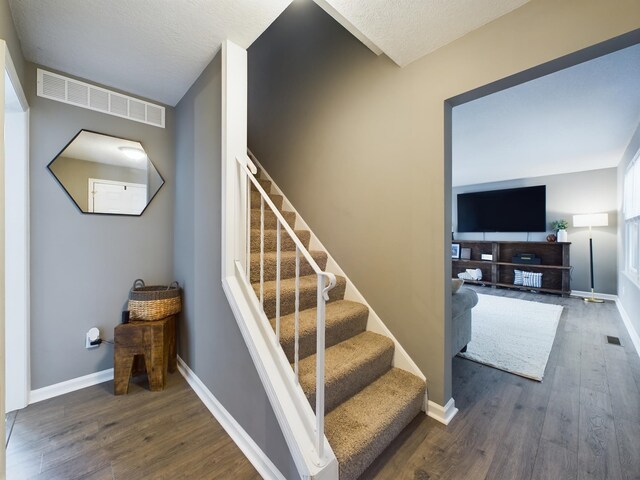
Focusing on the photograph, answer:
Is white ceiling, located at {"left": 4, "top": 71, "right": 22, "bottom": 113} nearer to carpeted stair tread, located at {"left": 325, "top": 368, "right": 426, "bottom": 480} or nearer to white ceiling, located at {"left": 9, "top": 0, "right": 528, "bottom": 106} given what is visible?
white ceiling, located at {"left": 9, "top": 0, "right": 528, "bottom": 106}

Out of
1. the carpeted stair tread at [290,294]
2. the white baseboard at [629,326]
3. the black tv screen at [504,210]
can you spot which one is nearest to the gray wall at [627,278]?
A: the white baseboard at [629,326]

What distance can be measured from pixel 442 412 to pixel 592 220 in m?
5.26

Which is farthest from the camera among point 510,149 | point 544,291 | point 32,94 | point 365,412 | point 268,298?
point 544,291

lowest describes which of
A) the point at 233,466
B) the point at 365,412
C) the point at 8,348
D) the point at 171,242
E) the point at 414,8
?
the point at 233,466

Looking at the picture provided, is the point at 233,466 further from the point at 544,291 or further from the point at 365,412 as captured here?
the point at 544,291

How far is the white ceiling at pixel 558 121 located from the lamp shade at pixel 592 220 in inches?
35.2

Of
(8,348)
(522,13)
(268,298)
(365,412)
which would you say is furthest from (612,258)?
(8,348)

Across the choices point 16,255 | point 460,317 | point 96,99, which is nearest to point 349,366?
point 460,317

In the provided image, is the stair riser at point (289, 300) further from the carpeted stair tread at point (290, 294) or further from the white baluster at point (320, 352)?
the white baluster at point (320, 352)

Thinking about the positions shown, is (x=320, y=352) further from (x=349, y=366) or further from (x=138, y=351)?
(x=138, y=351)

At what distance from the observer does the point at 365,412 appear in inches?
54.7

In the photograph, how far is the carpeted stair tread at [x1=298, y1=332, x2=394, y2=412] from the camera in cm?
137

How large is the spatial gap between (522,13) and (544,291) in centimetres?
552

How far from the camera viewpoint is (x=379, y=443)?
Result: 1.28m
